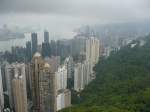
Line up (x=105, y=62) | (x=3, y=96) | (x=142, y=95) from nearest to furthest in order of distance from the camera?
(x=142, y=95)
(x=3, y=96)
(x=105, y=62)

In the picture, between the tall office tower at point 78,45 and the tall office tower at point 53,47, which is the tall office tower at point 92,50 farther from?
the tall office tower at point 53,47

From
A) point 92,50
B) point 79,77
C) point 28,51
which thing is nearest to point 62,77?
point 79,77

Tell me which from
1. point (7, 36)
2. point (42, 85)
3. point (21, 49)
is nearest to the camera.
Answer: point (42, 85)

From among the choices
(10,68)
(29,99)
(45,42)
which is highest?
(45,42)

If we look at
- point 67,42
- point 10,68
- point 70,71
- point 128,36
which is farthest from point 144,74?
point 128,36

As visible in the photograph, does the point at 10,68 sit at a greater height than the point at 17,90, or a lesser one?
greater

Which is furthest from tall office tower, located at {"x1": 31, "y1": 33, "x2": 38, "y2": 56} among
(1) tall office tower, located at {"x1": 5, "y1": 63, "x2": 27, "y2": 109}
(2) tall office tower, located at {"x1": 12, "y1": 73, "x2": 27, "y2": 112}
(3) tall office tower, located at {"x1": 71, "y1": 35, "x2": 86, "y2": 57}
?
(2) tall office tower, located at {"x1": 12, "y1": 73, "x2": 27, "y2": 112}

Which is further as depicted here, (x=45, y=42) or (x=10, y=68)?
(x=45, y=42)

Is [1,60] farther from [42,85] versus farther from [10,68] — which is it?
[42,85]
